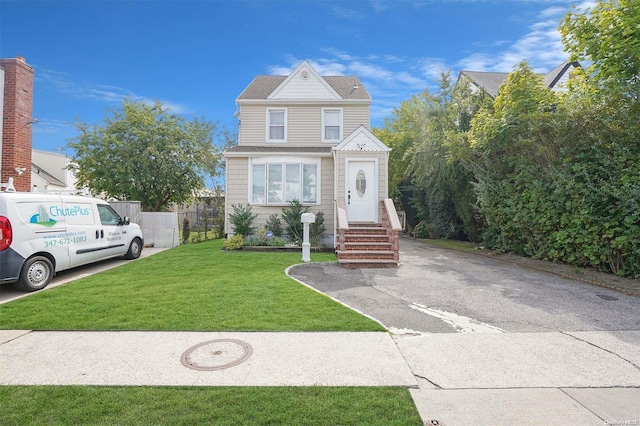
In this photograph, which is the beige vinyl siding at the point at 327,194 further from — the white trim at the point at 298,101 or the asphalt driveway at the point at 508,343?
the asphalt driveway at the point at 508,343

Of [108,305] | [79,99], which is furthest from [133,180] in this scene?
[108,305]

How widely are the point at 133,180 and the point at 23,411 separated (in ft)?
44.8

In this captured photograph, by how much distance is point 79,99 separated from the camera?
14.3 m

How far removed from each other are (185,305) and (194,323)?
0.87 metres

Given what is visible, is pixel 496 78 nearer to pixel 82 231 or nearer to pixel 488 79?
pixel 488 79

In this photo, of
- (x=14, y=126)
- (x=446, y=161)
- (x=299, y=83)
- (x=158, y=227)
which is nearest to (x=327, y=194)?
(x=446, y=161)

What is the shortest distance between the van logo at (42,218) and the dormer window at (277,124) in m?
8.68

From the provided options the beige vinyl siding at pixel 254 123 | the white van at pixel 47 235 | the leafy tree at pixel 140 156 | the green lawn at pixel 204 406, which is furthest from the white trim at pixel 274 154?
the green lawn at pixel 204 406

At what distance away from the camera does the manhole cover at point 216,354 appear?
3109 millimetres

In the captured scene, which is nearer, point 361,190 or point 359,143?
point 359,143

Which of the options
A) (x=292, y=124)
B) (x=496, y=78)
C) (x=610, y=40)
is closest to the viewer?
(x=610, y=40)

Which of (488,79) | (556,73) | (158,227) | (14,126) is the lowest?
(158,227)

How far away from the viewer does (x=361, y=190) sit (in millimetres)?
11195

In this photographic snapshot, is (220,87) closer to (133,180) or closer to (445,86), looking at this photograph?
(133,180)
